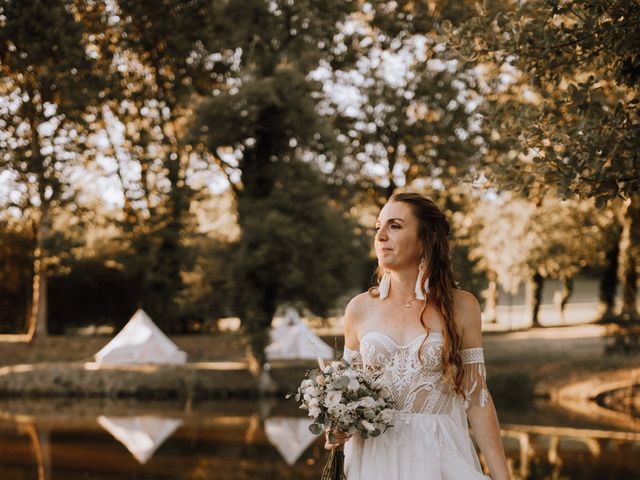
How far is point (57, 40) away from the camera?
24750 mm

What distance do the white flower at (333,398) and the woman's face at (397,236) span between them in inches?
23.9

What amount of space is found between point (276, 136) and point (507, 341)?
12.8 m

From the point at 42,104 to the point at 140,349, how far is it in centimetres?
803

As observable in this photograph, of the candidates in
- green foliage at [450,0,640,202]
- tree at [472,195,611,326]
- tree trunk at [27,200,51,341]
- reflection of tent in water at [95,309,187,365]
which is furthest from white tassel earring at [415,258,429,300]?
tree trunk at [27,200,51,341]

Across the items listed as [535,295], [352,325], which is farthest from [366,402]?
[535,295]

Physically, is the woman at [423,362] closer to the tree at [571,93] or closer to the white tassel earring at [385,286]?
the white tassel earring at [385,286]

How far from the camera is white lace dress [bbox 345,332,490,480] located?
395 centimetres

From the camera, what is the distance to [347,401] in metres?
3.84

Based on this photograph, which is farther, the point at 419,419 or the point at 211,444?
the point at 211,444

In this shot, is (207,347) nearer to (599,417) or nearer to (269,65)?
(269,65)

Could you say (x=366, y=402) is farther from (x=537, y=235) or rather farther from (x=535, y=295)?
(x=535, y=295)

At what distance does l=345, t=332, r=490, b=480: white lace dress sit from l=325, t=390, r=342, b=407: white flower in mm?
230

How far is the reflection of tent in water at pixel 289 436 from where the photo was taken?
14384mm

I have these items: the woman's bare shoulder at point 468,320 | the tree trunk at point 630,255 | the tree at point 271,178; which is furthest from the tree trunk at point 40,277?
the woman's bare shoulder at point 468,320
